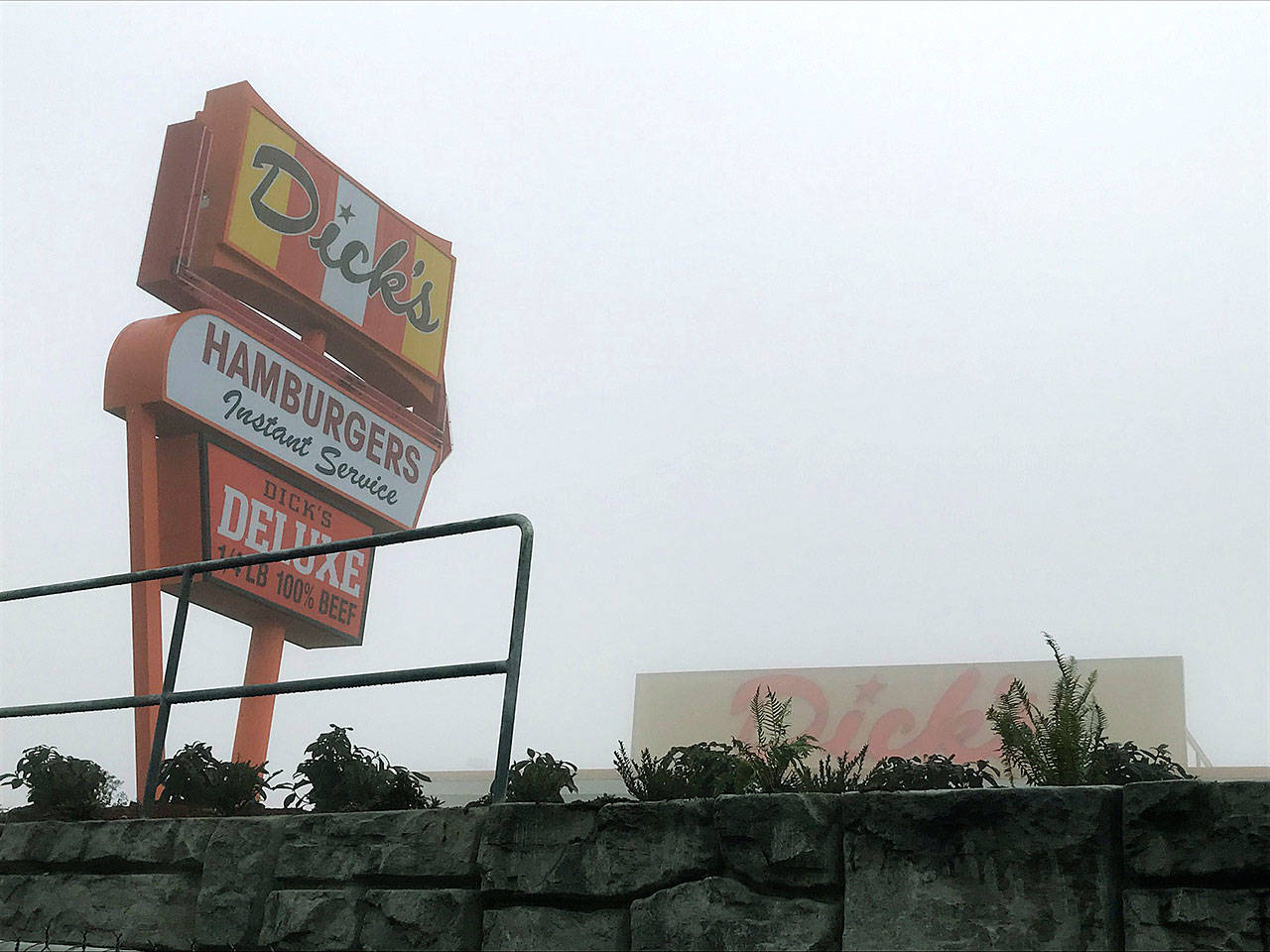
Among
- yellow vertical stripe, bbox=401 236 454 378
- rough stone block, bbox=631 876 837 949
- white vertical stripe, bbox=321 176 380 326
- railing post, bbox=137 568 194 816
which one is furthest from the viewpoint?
yellow vertical stripe, bbox=401 236 454 378

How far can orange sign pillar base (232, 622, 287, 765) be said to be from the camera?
500 inches

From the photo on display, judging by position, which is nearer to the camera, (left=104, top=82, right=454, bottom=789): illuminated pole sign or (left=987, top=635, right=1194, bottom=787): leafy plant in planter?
(left=987, top=635, right=1194, bottom=787): leafy plant in planter

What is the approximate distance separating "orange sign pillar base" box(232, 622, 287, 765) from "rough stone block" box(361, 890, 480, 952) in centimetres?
859

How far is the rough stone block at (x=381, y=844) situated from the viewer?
14.5ft

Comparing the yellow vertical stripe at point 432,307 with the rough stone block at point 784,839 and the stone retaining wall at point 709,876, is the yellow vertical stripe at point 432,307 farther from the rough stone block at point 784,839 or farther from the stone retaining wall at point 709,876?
the rough stone block at point 784,839

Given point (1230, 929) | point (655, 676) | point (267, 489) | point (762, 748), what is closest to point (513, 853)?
point (762, 748)

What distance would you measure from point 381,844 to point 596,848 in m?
0.80

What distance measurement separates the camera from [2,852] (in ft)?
18.1

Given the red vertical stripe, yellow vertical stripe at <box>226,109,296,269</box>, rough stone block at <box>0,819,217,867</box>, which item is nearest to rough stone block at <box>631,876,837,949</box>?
rough stone block at <box>0,819,217,867</box>

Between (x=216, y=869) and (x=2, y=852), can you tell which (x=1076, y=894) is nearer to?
(x=216, y=869)

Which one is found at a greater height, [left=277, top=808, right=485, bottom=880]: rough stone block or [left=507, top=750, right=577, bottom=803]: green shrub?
[left=507, top=750, right=577, bottom=803]: green shrub

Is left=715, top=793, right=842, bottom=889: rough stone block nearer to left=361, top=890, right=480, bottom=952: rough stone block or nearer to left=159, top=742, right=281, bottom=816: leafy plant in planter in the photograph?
left=361, top=890, right=480, bottom=952: rough stone block

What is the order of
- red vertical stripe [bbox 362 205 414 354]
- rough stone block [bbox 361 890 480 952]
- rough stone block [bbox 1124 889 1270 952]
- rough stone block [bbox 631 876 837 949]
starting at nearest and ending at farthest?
rough stone block [bbox 1124 889 1270 952] < rough stone block [bbox 631 876 837 949] < rough stone block [bbox 361 890 480 952] < red vertical stripe [bbox 362 205 414 354]

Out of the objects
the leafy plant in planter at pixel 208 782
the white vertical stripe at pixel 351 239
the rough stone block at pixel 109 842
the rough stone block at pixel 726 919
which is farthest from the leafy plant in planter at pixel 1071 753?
the white vertical stripe at pixel 351 239
